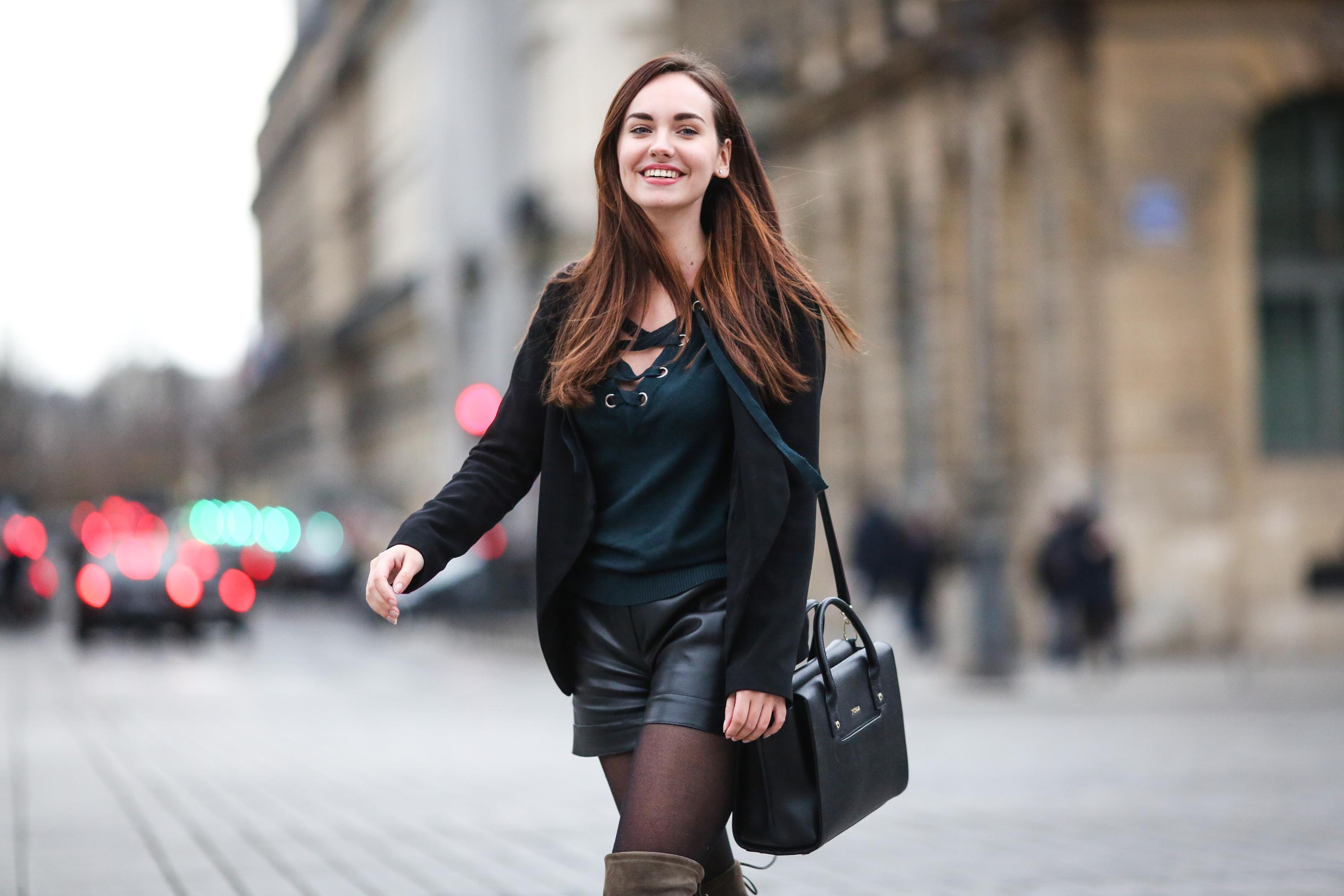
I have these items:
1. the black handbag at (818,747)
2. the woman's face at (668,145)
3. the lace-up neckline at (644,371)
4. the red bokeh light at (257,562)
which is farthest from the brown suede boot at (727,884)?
the red bokeh light at (257,562)

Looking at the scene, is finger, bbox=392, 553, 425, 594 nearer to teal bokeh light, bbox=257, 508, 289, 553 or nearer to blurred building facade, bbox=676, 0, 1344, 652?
blurred building facade, bbox=676, 0, 1344, 652

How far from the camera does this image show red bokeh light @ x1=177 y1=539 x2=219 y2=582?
28.1m

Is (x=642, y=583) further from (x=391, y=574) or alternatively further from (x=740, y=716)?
(x=391, y=574)

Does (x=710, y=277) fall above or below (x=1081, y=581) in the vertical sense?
above

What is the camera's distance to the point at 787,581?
12.1 feet

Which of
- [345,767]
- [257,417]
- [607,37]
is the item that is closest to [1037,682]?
[345,767]

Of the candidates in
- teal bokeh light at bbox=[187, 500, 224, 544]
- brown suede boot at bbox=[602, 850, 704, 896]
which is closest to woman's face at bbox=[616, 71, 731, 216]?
brown suede boot at bbox=[602, 850, 704, 896]

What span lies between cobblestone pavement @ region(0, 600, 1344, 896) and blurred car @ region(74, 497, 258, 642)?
282 inches

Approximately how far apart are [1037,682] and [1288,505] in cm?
428

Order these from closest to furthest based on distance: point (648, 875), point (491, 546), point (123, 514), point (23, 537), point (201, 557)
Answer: point (648, 875) → point (201, 557) → point (23, 537) → point (491, 546) → point (123, 514)

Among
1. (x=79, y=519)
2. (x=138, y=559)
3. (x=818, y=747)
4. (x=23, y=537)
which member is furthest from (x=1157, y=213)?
(x=79, y=519)

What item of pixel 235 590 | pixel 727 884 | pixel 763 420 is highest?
pixel 763 420

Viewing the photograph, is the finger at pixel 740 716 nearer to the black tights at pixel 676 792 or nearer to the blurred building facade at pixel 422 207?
the black tights at pixel 676 792

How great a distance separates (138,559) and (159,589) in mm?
933
